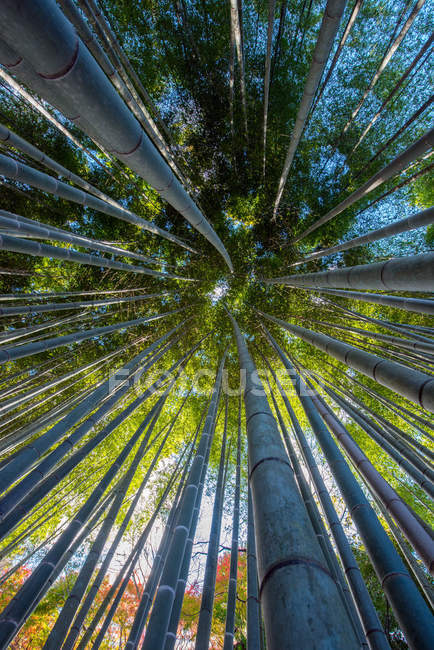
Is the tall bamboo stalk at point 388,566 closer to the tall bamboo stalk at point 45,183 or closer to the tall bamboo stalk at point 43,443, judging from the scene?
the tall bamboo stalk at point 43,443

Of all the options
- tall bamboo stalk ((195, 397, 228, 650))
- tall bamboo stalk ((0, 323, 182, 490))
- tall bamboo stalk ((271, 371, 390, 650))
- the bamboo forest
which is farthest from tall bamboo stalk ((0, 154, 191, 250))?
tall bamboo stalk ((271, 371, 390, 650))

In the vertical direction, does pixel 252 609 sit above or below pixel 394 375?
below

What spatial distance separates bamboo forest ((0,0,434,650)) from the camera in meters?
1.41

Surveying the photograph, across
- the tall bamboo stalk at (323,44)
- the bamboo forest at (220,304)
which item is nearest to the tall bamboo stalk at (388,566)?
the bamboo forest at (220,304)

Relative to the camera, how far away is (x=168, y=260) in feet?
22.3

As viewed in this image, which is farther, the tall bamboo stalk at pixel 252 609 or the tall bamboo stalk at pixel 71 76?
the tall bamboo stalk at pixel 252 609

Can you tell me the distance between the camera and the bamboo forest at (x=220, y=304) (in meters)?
1.41

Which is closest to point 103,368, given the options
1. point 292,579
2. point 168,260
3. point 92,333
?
point 92,333

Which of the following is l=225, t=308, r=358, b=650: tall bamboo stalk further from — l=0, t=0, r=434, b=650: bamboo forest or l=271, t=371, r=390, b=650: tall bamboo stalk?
l=271, t=371, r=390, b=650: tall bamboo stalk

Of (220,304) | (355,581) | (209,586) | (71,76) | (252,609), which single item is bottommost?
(252,609)

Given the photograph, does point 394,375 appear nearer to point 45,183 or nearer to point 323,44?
point 323,44

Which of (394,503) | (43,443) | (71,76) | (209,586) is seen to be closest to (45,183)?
(71,76)

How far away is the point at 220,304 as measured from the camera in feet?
24.3

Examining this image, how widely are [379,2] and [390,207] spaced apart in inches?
135
